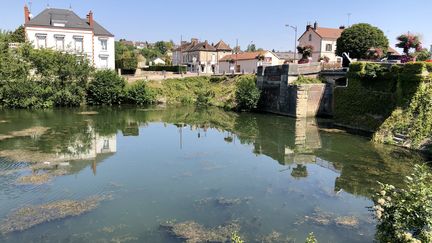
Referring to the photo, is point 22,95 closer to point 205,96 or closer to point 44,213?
point 205,96

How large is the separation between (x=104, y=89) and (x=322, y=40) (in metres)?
37.1

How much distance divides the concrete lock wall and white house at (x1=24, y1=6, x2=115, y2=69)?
23031mm

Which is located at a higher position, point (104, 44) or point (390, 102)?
point (104, 44)

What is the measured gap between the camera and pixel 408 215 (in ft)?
23.7

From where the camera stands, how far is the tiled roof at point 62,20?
47594 millimetres

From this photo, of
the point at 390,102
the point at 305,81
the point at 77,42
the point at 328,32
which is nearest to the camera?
the point at 390,102

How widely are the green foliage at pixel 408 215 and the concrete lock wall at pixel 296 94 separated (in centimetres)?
2627

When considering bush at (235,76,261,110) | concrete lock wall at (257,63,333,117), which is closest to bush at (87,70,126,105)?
bush at (235,76,261,110)

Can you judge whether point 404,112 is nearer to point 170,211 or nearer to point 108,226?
point 170,211

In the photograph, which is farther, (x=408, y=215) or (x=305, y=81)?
(x=305, y=81)

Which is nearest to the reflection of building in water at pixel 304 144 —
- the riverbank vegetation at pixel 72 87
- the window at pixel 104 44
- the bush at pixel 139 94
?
the riverbank vegetation at pixel 72 87

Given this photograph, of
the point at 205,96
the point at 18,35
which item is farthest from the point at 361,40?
the point at 18,35

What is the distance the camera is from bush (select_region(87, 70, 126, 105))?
142 feet

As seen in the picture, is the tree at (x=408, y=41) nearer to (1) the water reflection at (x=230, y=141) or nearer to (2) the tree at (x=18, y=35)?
(1) the water reflection at (x=230, y=141)
